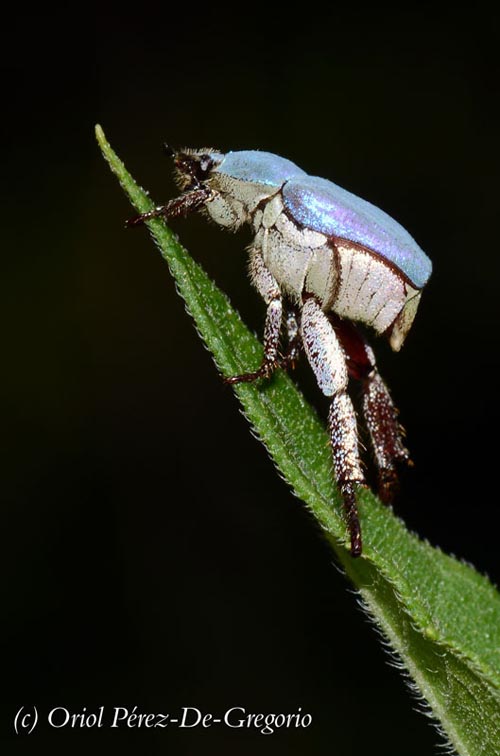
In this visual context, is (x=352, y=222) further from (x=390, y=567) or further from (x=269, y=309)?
(x=390, y=567)

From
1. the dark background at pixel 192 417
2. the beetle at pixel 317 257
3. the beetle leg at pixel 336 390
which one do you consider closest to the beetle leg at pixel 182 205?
the beetle at pixel 317 257

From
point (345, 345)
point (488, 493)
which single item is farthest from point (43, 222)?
point (345, 345)

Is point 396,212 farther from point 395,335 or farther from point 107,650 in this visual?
point 395,335

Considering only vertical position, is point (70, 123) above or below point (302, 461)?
above

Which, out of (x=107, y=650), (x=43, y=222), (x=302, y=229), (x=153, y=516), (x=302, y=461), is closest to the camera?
(x=302, y=461)

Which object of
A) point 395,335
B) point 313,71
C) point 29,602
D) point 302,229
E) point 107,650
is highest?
point 313,71

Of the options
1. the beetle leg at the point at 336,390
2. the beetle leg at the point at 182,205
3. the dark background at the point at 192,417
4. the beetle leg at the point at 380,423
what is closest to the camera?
the beetle leg at the point at 336,390

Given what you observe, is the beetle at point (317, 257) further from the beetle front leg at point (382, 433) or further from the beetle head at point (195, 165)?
the beetle front leg at point (382, 433)

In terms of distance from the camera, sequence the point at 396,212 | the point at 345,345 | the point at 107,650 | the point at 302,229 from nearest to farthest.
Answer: the point at 302,229 → the point at 345,345 → the point at 107,650 → the point at 396,212
